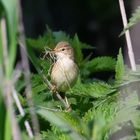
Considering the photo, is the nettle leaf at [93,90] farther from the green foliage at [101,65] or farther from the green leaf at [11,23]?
the green leaf at [11,23]

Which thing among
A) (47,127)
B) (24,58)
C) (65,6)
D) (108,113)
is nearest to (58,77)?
(47,127)

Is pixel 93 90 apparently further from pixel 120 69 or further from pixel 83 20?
pixel 83 20

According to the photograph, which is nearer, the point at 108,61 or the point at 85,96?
the point at 85,96

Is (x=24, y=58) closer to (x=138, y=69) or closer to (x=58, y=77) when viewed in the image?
(x=138, y=69)

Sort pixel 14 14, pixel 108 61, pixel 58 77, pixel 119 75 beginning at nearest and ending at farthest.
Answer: pixel 14 14 → pixel 119 75 → pixel 108 61 → pixel 58 77

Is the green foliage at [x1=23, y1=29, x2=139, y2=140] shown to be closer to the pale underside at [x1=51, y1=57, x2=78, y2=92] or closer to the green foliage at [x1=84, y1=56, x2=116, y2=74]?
the green foliage at [x1=84, y1=56, x2=116, y2=74]

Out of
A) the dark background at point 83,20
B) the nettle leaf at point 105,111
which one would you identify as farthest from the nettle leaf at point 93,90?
the dark background at point 83,20
